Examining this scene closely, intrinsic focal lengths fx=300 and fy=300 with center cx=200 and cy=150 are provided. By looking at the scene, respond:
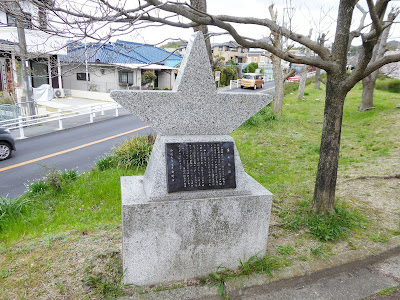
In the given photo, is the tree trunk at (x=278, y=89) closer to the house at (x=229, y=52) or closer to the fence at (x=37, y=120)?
the fence at (x=37, y=120)

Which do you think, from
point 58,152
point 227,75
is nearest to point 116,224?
point 58,152

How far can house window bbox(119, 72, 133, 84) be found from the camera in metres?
26.8

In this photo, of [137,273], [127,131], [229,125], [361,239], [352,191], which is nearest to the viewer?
[137,273]

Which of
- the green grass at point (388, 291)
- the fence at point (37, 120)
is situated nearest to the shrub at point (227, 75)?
the fence at point (37, 120)

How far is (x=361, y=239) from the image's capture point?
4297mm

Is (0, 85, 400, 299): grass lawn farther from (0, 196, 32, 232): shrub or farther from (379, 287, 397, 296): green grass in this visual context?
(379, 287, 397, 296): green grass

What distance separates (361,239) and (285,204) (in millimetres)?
1421

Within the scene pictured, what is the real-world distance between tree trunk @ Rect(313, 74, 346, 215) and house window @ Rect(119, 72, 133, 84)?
2455 cm

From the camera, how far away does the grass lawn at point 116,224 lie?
343cm

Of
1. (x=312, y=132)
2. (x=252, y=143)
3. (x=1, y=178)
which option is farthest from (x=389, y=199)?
(x=1, y=178)

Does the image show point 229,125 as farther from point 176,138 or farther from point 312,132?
point 312,132

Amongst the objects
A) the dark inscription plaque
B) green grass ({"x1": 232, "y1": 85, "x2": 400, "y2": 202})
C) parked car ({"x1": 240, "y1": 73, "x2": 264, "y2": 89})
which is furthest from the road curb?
parked car ({"x1": 240, "y1": 73, "x2": 264, "y2": 89})

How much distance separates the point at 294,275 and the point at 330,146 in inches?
77.6

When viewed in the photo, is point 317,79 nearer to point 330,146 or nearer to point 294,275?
point 330,146
